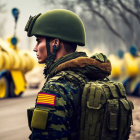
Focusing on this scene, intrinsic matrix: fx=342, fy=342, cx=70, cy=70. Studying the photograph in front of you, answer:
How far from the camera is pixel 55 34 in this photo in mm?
2291

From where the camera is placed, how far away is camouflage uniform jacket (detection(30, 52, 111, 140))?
194 cm

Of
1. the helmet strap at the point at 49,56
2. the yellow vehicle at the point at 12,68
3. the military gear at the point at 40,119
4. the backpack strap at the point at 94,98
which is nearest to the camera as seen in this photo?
the military gear at the point at 40,119

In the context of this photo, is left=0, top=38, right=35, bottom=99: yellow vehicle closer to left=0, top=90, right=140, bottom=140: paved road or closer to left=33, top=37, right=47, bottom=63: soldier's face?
left=0, top=90, right=140, bottom=140: paved road

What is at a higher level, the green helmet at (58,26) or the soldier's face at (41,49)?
the green helmet at (58,26)

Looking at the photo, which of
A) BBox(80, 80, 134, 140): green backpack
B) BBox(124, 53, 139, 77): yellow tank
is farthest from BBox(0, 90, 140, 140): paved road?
BBox(124, 53, 139, 77): yellow tank

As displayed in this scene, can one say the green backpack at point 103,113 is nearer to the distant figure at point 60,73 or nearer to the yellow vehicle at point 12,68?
the distant figure at point 60,73

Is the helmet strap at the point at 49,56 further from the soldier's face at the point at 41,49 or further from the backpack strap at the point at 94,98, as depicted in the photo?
the backpack strap at the point at 94,98

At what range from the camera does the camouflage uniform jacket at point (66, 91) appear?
6.37 feet

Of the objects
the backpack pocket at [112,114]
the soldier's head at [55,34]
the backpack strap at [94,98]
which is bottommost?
the backpack pocket at [112,114]

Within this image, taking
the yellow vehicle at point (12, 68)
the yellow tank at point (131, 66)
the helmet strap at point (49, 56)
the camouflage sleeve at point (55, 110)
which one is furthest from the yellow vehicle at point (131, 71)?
the camouflage sleeve at point (55, 110)

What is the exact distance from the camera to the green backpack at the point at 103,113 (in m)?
2.07

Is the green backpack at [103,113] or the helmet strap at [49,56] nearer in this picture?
the green backpack at [103,113]

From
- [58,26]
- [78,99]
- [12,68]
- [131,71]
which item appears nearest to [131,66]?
[131,71]

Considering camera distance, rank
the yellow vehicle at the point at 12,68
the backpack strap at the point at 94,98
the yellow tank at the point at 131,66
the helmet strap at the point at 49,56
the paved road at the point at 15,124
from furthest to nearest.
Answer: the yellow tank at the point at 131,66
the yellow vehicle at the point at 12,68
the paved road at the point at 15,124
the helmet strap at the point at 49,56
the backpack strap at the point at 94,98
